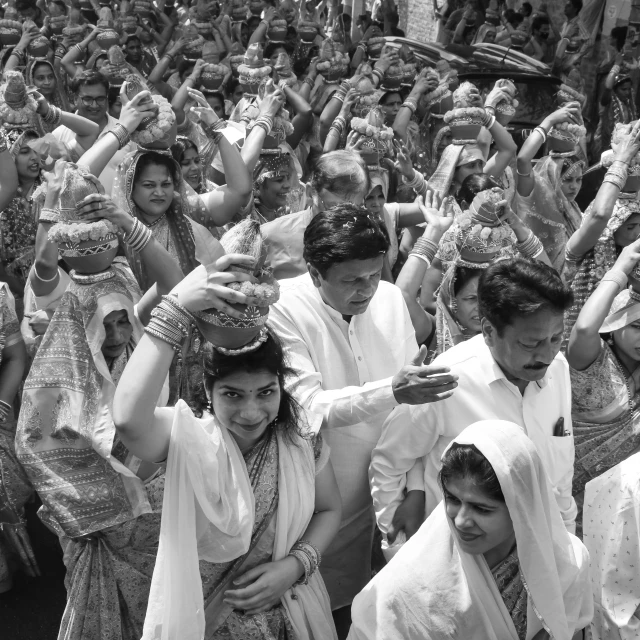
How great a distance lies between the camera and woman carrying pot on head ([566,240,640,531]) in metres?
3.18

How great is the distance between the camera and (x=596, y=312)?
3.13 m

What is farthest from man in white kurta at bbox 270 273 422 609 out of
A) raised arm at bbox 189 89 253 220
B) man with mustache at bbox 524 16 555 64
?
man with mustache at bbox 524 16 555 64

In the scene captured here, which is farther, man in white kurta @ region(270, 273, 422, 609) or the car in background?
the car in background

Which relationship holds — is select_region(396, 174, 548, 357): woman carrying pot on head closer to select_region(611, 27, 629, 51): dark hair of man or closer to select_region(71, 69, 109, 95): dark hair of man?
select_region(71, 69, 109, 95): dark hair of man

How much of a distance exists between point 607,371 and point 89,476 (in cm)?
172

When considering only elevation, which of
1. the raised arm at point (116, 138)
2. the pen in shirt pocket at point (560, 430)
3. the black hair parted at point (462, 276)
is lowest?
the pen in shirt pocket at point (560, 430)

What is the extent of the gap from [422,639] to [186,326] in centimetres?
90

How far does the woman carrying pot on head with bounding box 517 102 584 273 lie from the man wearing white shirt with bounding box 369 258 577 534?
116 inches

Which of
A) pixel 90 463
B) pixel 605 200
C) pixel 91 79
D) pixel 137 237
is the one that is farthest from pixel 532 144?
pixel 90 463

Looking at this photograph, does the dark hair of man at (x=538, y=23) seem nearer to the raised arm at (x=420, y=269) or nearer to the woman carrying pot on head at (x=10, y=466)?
the raised arm at (x=420, y=269)

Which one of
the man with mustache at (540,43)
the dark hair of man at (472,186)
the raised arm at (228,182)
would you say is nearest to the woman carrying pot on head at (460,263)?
the raised arm at (228,182)

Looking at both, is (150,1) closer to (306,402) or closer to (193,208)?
(193,208)

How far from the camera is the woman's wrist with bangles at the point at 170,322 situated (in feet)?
7.00

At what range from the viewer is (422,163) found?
6.49 meters
